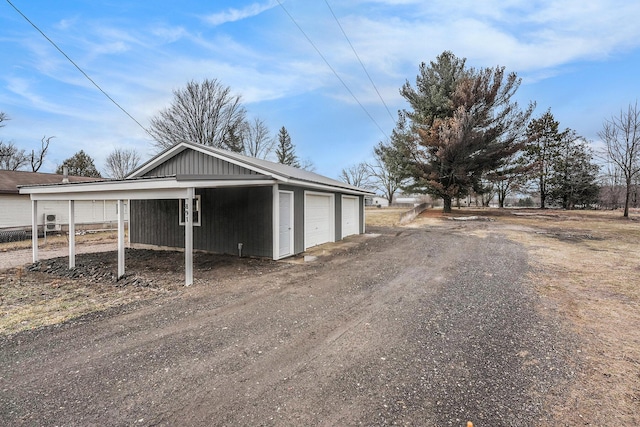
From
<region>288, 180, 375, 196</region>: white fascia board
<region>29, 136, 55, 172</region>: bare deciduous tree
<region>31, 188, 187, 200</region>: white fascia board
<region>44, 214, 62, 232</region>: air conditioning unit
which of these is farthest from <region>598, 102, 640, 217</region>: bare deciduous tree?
<region>29, 136, 55, 172</region>: bare deciduous tree

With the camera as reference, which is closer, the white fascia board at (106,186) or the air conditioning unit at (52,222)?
the white fascia board at (106,186)

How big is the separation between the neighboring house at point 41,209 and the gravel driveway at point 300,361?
13830mm

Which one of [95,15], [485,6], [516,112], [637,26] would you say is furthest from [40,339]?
[516,112]

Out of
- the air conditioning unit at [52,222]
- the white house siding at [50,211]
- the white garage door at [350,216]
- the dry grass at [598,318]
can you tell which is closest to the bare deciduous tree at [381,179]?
the white garage door at [350,216]

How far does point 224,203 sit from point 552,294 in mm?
8416

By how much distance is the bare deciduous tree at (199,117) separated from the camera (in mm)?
26750

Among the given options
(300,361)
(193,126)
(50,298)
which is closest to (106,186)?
(50,298)

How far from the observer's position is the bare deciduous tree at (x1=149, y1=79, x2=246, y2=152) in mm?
26750

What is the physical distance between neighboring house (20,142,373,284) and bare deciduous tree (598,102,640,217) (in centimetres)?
2054

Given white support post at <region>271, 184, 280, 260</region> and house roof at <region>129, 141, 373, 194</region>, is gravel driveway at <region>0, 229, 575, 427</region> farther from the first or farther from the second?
house roof at <region>129, 141, 373, 194</region>

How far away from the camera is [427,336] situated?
143 inches

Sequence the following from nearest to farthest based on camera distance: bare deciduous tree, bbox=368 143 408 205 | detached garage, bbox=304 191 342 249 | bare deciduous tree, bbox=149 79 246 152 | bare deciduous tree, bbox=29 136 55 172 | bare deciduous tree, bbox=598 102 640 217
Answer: detached garage, bbox=304 191 342 249 → bare deciduous tree, bbox=598 102 640 217 → bare deciduous tree, bbox=149 79 246 152 → bare deciduous tree, bbox=29 136 55 172 → bare deciduous tree, bbox=368 143 408 205

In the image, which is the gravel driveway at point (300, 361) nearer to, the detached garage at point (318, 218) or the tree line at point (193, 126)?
the detached garage at point (318, 218)

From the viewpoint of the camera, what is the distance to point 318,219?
11.0m
